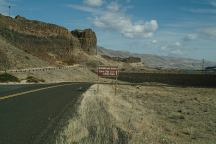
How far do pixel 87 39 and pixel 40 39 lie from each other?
60.0m

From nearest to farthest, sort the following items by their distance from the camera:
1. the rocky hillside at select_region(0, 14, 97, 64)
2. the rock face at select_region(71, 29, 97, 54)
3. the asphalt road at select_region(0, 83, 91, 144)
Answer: the asphalt road at select_region(0, 83, 91, 144) → the rocky hillside at select_region(0, 14, 97, 64) → the rock face at select_region(71, 29, 97, 54)

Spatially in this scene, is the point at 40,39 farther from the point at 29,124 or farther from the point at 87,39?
the point at 29,124

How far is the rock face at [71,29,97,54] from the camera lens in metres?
184

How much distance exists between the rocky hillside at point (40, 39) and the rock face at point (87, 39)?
80.8 ft

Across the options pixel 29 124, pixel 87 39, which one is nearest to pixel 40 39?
pixel 87 39

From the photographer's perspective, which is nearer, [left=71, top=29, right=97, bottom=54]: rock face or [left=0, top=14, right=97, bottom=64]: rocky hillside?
[left=0, top=14, right=97, bottom=64]: rocky hillside

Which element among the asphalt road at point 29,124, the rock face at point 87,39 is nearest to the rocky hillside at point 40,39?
the rock face at point 87,39

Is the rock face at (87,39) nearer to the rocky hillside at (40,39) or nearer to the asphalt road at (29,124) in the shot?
the rocky hillside at (40,39)

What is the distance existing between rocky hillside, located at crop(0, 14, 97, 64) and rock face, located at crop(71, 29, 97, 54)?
24.6m

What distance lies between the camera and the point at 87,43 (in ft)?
607

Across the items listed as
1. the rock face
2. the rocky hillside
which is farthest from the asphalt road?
the rock face

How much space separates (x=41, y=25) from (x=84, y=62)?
21.3 meters

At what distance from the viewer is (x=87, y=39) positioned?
186625 millimetres

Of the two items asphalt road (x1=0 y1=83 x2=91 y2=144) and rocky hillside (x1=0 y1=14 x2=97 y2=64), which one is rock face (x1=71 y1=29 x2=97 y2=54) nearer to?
rocky hillside (x1=0 y1=14 x2=97 y2=64)
